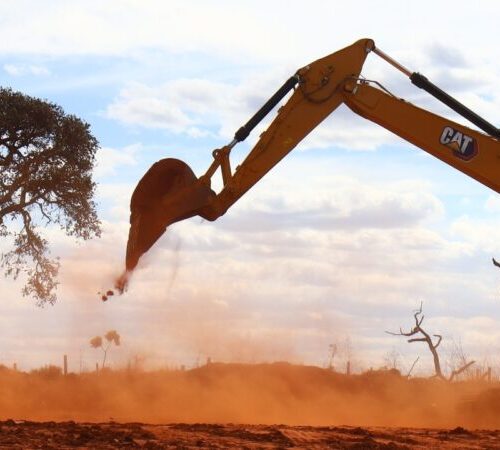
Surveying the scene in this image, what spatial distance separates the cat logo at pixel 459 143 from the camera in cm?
1794

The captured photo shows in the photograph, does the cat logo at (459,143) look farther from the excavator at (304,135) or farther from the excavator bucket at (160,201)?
the excavator bucket at (160,201)

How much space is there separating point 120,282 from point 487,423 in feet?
41.5

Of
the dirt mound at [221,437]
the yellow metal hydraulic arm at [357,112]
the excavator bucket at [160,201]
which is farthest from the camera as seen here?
the yellow metal hydraulic arm at [357,112]

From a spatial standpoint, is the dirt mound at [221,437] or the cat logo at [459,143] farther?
the cat logo at [459,143]

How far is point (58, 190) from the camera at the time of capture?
1283 inches

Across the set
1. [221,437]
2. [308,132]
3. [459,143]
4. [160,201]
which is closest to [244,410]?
[221,437]

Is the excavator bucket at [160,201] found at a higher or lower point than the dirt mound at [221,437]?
higher

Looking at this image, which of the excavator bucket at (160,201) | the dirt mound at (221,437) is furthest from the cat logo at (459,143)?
the dirt mound at (221,437)

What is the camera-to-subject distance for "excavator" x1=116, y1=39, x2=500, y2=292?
681 inches

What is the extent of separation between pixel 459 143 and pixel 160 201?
483 centimetres

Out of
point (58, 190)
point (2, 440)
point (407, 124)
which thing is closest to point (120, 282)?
point (2, 440)

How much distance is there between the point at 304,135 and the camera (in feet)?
60.8

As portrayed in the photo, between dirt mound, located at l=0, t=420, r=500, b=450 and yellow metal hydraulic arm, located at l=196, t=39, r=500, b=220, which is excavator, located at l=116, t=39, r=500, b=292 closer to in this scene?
yellow metal hydraulic arm, located at l=196, t=39, r=500, b=220

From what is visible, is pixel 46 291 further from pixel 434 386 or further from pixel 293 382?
pixel 434 386
